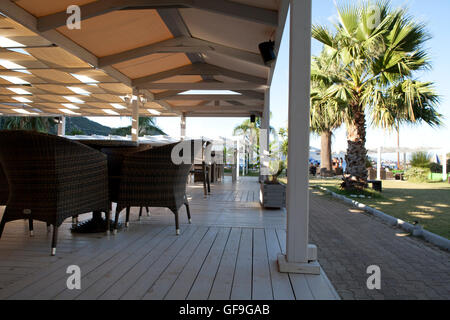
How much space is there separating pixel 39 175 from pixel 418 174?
15528 millimetres

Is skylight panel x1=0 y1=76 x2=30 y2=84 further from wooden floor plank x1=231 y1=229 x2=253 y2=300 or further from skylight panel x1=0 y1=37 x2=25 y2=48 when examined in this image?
wooden floor plank x1=231 y1=229 x2=253 y2=300

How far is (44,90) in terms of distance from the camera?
8.41 metres

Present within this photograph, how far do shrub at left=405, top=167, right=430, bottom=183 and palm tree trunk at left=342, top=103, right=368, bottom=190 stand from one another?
8000mm

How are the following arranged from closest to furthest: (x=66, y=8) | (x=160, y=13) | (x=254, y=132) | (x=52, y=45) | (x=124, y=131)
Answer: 1. (x=66, y=8)
2. (x=160, y=13)
3. (x=52, y=45)
4. (x=254, y=132)
5. (x=124, y=131)

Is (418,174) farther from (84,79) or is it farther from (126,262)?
(126,262)

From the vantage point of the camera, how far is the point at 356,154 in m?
7.57

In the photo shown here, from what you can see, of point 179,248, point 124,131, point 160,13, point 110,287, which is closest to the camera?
point 110,287

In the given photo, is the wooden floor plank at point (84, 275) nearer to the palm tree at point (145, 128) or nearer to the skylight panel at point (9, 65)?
the skylight panel at point (9, 65)

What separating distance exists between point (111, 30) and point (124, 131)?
19624 mm

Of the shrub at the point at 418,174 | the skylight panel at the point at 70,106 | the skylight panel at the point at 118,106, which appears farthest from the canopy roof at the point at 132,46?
the shrub at the point at 418,174

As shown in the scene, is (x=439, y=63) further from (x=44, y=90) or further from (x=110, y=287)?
(x=44, y=90)

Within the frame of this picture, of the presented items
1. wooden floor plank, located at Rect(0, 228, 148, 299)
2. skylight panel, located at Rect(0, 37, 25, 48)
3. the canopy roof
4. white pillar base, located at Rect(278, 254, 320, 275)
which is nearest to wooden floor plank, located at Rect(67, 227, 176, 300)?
wooden floor plank, located at Rect(0, 228, 148, 299)

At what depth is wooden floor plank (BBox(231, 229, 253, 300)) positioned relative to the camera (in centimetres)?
161

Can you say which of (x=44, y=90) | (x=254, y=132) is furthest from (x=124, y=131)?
(x=44, y=90)
